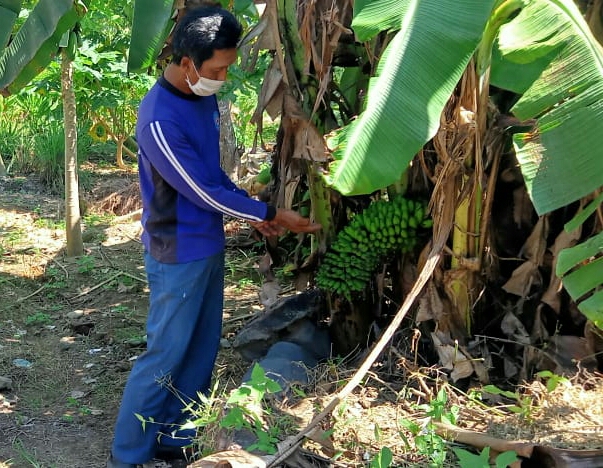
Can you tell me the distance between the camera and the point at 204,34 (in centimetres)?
283

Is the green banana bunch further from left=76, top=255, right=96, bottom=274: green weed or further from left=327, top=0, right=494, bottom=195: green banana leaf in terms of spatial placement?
left=76, top=255, right=96, bottom=274: green weed

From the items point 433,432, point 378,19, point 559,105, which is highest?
point 378,19

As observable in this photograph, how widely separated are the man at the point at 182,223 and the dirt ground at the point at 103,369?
1.10 ft

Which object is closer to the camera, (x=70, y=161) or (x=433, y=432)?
(x=433, y=432)

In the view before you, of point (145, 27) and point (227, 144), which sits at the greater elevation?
point (145, 27)

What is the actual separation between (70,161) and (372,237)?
287 centimetres

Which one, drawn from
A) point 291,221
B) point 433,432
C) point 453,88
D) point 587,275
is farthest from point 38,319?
point 587,275

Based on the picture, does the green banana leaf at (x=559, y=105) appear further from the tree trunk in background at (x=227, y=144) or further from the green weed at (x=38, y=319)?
the tree trunk in background at (x=227, y=144)

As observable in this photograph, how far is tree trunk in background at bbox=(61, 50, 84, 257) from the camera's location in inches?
208

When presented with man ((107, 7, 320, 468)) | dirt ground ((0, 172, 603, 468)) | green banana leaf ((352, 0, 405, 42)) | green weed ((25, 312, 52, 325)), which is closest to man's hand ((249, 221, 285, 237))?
man ((107, 7, 320, 468))

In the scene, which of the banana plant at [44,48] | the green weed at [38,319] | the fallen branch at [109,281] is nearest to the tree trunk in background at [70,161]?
the banana plant at [44,48]

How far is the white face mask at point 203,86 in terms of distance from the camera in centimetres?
295

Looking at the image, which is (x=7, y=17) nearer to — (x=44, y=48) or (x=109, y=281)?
(x=44, y=48)

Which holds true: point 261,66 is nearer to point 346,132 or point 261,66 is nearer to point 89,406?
point 89,406
